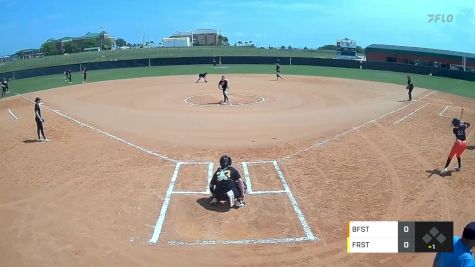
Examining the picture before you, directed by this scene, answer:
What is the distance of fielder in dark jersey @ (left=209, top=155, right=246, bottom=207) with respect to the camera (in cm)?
1277

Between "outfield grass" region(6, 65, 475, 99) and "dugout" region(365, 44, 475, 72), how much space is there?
7721 millimetres

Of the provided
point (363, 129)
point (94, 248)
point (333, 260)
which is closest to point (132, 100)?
point (363, 129)

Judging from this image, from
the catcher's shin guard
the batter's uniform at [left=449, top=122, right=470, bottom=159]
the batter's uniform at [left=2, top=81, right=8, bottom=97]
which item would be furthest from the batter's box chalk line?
the batter's uniform at [left=2, top=81, right=8, bottom=97]

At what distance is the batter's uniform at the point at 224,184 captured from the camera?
12758mm

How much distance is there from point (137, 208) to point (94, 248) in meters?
2.51

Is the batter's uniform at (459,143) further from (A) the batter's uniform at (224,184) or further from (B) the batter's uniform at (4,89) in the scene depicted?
(B) the batter's uniform at (4,89)

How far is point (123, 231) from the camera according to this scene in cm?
1140

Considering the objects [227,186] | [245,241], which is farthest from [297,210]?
[245,241]

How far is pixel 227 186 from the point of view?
12750 millimetres

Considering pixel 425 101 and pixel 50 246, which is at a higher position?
pixel 425 101

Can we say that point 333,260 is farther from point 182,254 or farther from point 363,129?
point 363,129

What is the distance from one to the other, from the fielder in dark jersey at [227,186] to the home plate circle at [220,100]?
1745 cm
